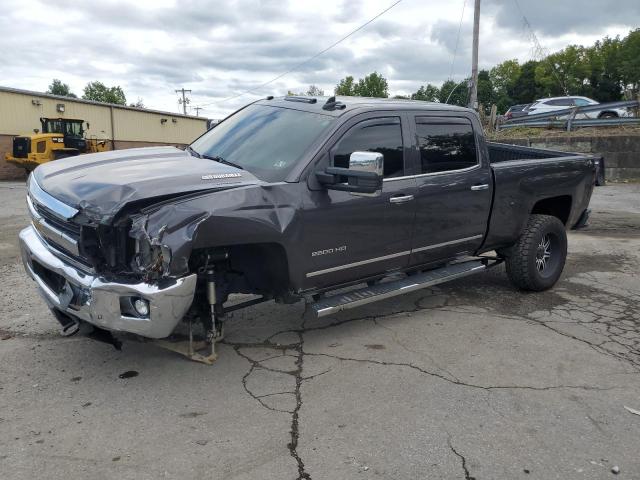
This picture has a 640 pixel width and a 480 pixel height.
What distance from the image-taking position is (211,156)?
15.0 feet

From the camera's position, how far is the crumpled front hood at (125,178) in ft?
10.8

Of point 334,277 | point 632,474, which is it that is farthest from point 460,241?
point 632,474

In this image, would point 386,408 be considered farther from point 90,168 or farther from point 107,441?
point 90,168

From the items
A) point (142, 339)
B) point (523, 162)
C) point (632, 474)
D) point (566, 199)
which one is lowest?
point (632, 474)

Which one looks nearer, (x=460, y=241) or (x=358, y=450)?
(x=358, y=450)

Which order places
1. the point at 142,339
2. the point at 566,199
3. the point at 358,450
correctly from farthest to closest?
the point at 566,199, the point at 142,339, the point at 358,450

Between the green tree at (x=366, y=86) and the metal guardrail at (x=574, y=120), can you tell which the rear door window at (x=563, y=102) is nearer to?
the metal guardrail at (x=574, y=120)

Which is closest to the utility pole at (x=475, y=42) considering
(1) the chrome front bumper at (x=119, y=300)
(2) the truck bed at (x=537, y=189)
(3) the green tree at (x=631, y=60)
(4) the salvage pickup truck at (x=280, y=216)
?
(2) the truck bed at (x=537, y=189)

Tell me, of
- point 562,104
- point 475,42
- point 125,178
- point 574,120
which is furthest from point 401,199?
point 562,104

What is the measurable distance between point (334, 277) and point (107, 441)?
6.52 feet

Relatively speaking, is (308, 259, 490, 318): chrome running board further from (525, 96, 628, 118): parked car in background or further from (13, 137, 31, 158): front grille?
(13, 137, 31, 158): front grille

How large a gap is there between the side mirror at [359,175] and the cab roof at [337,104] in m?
0.66

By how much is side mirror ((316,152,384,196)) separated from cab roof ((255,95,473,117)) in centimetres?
66

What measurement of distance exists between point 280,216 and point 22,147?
79.0 feet
